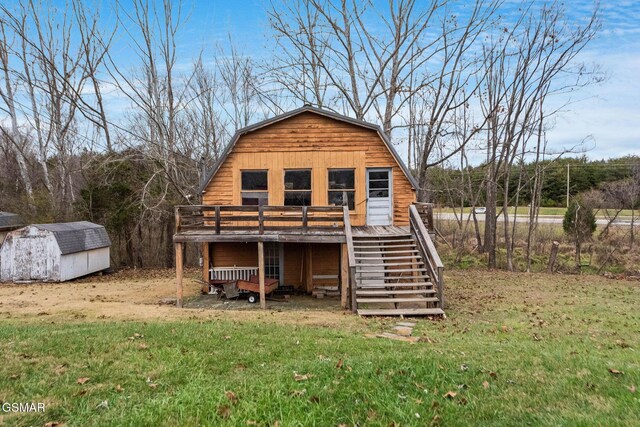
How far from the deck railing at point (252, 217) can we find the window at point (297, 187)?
444 mm

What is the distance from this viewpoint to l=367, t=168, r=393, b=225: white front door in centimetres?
1362

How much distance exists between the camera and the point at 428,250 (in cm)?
1070

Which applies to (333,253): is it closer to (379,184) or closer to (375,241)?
(375,241)

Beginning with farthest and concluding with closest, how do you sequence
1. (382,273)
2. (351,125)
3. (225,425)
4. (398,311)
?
1. (351,125)
2. (382,273)
3. (398,311)
4. (225,425)

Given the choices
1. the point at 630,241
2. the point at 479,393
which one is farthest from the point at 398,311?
the point at 630,241

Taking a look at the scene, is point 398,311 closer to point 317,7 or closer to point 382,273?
point 382,273

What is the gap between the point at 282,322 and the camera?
28.5ft

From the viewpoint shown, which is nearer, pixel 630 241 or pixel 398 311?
pixel 398 311

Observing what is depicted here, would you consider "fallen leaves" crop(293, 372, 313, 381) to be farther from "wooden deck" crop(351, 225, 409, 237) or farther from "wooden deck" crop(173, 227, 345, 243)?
"wooden deck" crop(351, 225, 409, 237)

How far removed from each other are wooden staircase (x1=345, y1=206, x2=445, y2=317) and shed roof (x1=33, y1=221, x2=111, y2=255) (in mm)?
12448

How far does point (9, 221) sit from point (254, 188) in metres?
13.5

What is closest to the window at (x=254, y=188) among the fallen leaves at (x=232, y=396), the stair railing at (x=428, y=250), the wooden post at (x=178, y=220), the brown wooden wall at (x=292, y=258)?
the brown wooden wall at (x=292, y=258)

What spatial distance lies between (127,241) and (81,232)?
12.8 feet

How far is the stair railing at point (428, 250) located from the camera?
32.1ft
